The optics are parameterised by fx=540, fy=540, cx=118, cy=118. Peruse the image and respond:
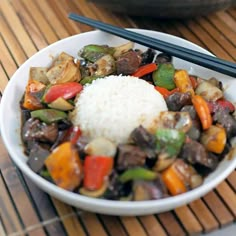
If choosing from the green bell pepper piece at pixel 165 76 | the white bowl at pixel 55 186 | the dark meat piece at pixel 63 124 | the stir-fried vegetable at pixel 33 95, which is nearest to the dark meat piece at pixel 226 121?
the white bowl at pixel 55 186

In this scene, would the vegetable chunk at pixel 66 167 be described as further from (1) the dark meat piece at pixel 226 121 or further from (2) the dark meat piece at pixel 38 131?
(1) the dark meat piece at pixel 226 121

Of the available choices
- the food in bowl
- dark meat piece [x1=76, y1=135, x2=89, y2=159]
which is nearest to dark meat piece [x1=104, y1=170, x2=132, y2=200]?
the food in bowl

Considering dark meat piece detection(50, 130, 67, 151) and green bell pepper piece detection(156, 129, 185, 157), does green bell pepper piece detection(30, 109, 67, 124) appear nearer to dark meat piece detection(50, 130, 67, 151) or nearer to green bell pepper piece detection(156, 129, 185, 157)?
dark meat piece detection(50, 130, 67, 151)

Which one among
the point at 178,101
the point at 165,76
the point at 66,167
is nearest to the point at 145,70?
the point at 165,76

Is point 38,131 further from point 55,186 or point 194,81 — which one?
point 194,81

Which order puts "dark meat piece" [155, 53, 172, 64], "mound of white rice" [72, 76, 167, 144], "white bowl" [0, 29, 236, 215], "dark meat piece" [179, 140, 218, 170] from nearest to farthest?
"white bowl" [0, 29, 236, 215], "dark meat piece" [179, 140, 218, 170], "mound of white rice" [72, 76, 167, 144], "dark meat piece" [155, 53, 172, 64]

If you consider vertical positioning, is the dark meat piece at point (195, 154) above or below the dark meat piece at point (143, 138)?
below
